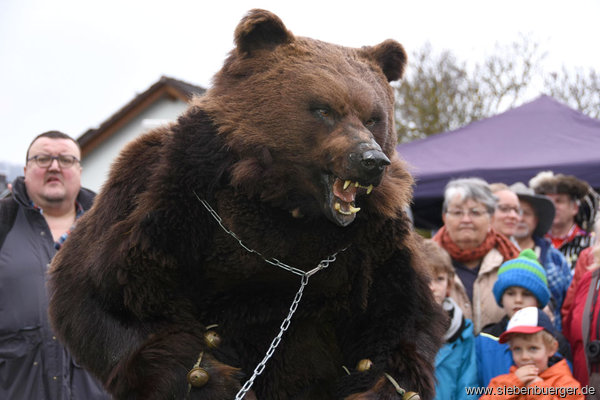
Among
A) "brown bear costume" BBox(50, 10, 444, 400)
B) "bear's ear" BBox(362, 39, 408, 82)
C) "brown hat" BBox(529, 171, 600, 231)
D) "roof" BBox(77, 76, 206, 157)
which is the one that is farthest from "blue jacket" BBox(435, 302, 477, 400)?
"roof" BBox(77, 76, 206, 157)

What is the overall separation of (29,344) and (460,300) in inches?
97.7

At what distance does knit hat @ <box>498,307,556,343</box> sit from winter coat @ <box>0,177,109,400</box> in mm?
2243

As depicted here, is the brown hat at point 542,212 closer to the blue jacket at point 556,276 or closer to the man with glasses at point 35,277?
the blue jacket at point 556,276

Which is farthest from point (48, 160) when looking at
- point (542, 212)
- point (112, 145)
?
point (112, 145)

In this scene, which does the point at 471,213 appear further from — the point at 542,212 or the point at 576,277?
the point at 542,212

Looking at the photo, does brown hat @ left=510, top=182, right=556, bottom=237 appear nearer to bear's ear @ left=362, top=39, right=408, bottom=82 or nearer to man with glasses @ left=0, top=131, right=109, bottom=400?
bear's ear @ left=362, top=39, right=408, bottom=82

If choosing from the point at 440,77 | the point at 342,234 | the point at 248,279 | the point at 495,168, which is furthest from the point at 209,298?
the point at 440,77

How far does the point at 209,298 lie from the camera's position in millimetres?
2365

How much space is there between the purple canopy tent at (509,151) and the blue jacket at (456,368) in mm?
4408

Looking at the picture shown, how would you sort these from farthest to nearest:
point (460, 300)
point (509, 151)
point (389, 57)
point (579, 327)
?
point (509, 151) → point (460, 300) → point (579, 327) → point (389, 57)

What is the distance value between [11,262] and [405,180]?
8.04 feet

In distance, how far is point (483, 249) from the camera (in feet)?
13.8

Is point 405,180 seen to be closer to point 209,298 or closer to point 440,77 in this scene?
point 209,298

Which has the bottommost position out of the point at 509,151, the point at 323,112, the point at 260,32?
the point at 509,151
